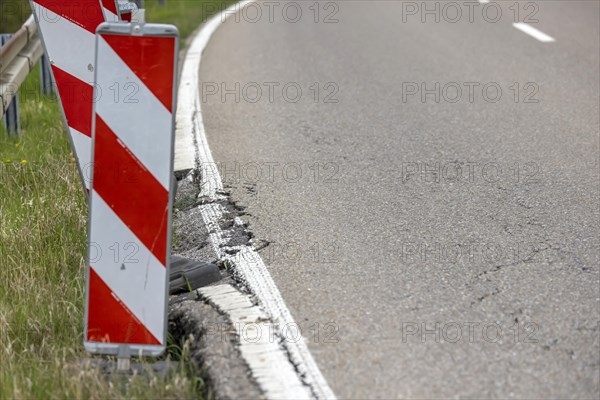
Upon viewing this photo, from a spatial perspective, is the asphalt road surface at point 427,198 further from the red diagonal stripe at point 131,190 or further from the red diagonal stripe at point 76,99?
the red diagonal stripe at point 76,99

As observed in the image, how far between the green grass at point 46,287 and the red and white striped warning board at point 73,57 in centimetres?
40

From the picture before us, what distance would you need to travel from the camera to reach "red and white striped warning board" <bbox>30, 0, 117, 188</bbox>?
446 cm

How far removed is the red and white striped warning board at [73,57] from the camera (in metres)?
4.46

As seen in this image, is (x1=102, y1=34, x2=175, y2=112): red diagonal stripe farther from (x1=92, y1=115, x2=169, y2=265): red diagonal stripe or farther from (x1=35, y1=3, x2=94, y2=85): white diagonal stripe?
(x1=35, y1=3, x2=94, y2=85): white diagonal stripe

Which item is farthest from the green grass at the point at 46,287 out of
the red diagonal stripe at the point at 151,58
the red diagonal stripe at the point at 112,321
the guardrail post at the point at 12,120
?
the red diagonal stripe at the point at 151,58

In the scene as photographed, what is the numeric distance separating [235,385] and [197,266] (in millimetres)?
1075

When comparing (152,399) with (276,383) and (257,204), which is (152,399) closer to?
(276,383)

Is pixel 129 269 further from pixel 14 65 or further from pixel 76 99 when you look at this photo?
pixel 14 65

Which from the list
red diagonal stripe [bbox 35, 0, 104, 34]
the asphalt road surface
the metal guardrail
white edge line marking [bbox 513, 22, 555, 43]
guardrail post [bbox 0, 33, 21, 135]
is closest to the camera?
the asphalt road surface

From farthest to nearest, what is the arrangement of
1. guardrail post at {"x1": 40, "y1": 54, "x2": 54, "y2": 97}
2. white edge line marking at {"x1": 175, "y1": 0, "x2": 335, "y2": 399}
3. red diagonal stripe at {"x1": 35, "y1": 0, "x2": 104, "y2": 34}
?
guardrail post at {"x1": 40, "y1": 54, "x2": 54, "y2": 97}
red diagonal stripe at {"x1": 35, "y1": 0, "x2": 104, "y2": 34}
white edge line marking at {"x1": 175, "y1": 0, "x2": 335, "y2": 399}

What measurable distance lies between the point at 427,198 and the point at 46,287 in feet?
6.89

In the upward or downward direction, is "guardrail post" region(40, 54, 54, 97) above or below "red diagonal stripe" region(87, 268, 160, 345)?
above

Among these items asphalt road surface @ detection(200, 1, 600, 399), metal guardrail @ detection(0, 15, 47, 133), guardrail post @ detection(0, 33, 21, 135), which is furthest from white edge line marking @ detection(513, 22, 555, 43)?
guardrail post @ detection(0, 33, 21, 135)

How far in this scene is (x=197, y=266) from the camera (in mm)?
4211
